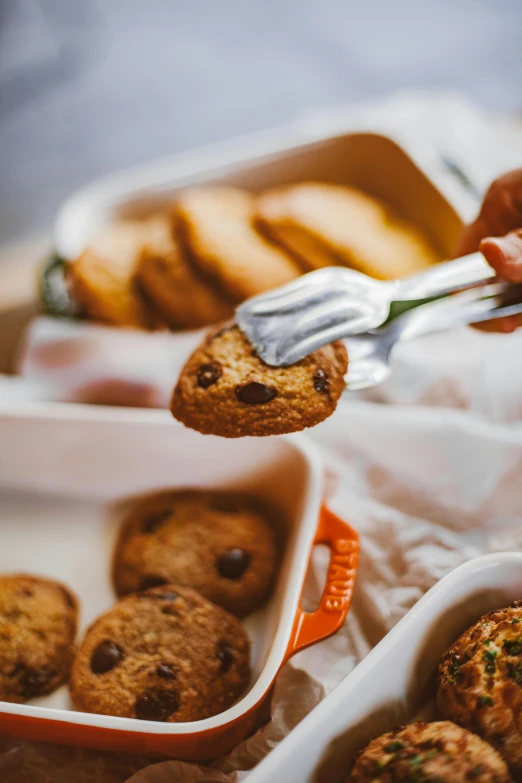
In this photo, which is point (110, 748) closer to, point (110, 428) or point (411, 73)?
point (110, 428)

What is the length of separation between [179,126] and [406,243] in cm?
84

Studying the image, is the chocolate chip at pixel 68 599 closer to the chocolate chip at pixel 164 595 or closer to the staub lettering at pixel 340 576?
the chocolate chip at pixel 164 595

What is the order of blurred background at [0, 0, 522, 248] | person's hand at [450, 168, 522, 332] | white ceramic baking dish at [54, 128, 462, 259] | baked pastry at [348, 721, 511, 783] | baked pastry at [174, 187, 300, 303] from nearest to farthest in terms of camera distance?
baked pastry at [348, 721, 511, 783] < person's hand at [450, 168, 522, 332] < baked pastry at [174, 187, 300, 303] < white ceramic baking dish at [54, 128, 462, 259] < blurred background at [0, 0, 522, 248]

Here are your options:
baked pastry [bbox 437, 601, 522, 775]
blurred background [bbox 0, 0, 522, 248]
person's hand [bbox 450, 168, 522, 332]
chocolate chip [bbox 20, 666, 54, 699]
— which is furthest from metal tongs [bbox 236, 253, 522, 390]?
blurred background [bbox 0, 0, 522, 248]

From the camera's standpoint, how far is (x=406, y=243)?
1034mm

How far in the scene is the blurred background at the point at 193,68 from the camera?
156cm

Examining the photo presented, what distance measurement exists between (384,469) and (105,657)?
1.40 ft

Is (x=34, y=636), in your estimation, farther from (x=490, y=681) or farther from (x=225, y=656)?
(x=490, y=681)

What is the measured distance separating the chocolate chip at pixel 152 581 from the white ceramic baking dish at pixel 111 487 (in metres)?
0.07

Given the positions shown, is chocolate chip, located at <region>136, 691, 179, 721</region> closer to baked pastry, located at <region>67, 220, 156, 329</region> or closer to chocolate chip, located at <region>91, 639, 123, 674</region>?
chocolate chip, located at <region>91, 639, 123, 674</region>

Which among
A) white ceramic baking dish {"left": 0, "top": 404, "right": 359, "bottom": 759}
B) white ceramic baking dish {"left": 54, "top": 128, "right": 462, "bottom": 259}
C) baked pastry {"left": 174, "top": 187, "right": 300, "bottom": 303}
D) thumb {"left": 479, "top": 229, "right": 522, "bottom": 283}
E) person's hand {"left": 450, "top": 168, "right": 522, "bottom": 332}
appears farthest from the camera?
white ceramic baking dish {"left": 54, "top": 128, "right": 462, "bottom": 259}

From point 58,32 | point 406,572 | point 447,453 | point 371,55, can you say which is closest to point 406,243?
point 447,453

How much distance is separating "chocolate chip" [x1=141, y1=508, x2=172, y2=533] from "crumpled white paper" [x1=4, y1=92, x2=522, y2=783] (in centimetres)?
18

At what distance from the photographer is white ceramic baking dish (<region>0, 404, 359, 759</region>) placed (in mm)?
737
